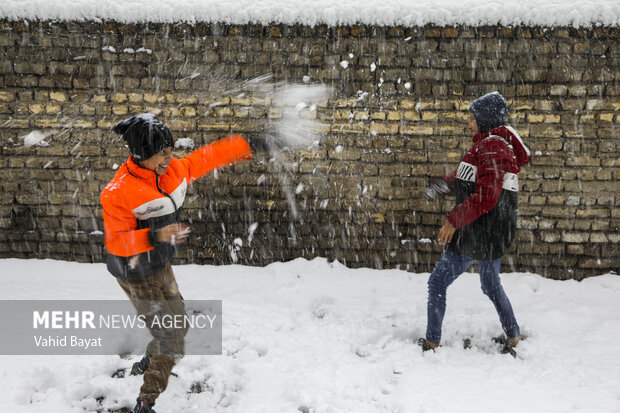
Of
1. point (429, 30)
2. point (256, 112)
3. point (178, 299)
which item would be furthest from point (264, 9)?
point (178, 299)

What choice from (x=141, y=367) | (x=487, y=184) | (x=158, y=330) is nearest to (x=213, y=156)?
(x=158, y=330)

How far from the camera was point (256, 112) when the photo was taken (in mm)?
4145

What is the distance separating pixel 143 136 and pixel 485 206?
6.61 ft

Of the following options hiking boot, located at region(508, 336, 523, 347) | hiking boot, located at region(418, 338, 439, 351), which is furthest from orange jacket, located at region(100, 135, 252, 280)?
hiking boot, located at region(508, 336, 523, 347)

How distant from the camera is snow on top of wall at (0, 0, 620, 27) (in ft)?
12.4

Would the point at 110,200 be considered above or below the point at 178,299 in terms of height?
above

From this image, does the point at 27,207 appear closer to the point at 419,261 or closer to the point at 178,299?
the point at 178,299

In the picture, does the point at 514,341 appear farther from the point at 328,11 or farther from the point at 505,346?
the point at 328,11

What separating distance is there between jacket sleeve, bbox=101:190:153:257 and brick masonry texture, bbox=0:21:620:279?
2.18m

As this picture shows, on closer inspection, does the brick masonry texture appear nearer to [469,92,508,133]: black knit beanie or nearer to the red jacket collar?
[469,92,508,133]: black knit beanie

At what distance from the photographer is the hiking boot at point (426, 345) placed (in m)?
3.04

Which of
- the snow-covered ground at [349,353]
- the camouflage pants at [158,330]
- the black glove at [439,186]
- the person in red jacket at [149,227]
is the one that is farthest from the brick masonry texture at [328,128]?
the camouflage pants at [158,330]

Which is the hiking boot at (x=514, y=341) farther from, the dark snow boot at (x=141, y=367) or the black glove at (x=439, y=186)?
the dark snow boot at (x=141, y=367)

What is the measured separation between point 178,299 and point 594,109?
4067mm
